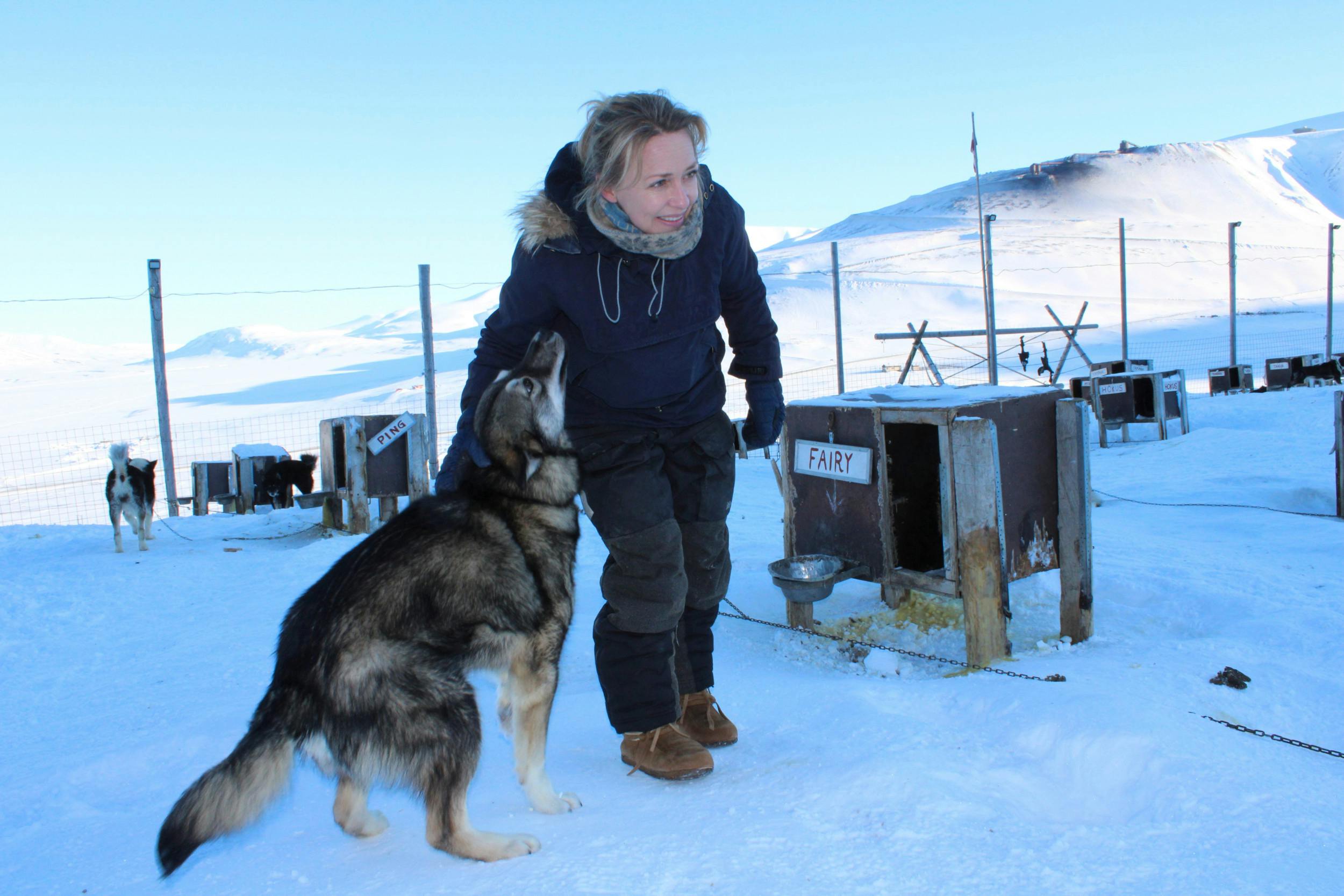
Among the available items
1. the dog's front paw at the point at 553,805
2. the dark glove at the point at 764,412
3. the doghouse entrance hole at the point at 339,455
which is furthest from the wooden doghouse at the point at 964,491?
the doghouse entrance hole at the point at 339,455

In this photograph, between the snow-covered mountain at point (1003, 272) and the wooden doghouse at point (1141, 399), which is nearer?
the wooden doghouse at point (1141, 399)

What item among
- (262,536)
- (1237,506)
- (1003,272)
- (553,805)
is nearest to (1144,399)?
(1237,506)

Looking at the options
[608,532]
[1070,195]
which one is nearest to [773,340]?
[608,532]

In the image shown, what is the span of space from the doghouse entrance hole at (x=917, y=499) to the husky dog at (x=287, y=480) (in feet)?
24.4

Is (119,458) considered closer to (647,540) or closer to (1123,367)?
(647,540)

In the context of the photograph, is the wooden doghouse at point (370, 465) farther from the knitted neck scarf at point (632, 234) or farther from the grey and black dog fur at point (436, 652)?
the knitted neck scarf at point (632, 234)

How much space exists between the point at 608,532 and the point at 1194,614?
110 inches

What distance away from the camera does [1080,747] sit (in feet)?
7.64

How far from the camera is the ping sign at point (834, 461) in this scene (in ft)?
12.0

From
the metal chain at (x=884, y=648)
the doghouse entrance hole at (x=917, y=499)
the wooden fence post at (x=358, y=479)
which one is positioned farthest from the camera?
the wooden fence post at (x=358, y=479)

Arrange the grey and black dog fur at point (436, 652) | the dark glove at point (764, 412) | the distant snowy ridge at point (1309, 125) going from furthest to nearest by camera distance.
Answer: the distant snowy ridge at point (1309, 125) < the dark glove at point (764, 412) < the grey and black dog fur at point (436, 652)

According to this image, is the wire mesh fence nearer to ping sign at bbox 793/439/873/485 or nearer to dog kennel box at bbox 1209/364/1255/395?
dog kennel box at bbox 1209/364/1255/395

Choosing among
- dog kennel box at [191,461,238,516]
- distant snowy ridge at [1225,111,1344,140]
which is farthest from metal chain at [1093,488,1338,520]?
distant snowy ridge at [1225,111,1344,140]

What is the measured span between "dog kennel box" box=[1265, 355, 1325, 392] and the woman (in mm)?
16539
